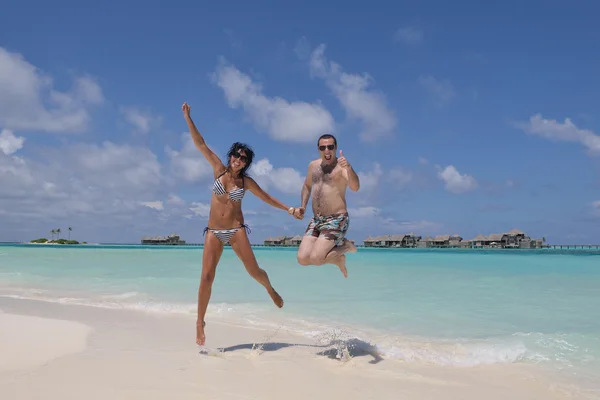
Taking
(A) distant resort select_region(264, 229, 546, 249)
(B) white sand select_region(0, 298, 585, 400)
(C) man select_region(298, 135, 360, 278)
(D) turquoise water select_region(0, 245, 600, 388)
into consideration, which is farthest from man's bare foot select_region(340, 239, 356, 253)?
(A) distant resort select_region(264, 229, 546, 249)

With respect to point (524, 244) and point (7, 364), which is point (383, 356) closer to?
point (7, 364)

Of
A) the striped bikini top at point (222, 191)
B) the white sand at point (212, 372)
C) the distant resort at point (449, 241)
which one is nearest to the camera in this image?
the white sand at point (212, 372)

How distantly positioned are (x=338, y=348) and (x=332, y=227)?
5.06 feet

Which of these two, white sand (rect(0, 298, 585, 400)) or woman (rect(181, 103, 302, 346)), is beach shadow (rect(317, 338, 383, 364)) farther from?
woman (rect(181, 103, 302, 346))

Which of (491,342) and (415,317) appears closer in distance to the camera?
(491,342)

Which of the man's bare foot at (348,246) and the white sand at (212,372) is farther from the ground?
the man's bare foot at (348,246)

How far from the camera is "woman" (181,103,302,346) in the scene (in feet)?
19.1

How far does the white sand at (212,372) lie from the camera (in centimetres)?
425

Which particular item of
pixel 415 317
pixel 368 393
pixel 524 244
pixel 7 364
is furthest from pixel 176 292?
pixel 524 244

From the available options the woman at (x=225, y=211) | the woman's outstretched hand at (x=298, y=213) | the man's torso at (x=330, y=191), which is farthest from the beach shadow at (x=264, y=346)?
the man's torso at (x=330, y=191)

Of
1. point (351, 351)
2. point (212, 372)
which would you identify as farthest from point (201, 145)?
point (351, 351)

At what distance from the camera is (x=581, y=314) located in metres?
9.91

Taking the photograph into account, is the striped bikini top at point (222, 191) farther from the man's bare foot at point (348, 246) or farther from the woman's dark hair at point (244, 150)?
the man's bare foot at point (348, 246)

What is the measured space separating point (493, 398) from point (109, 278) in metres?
15.2
